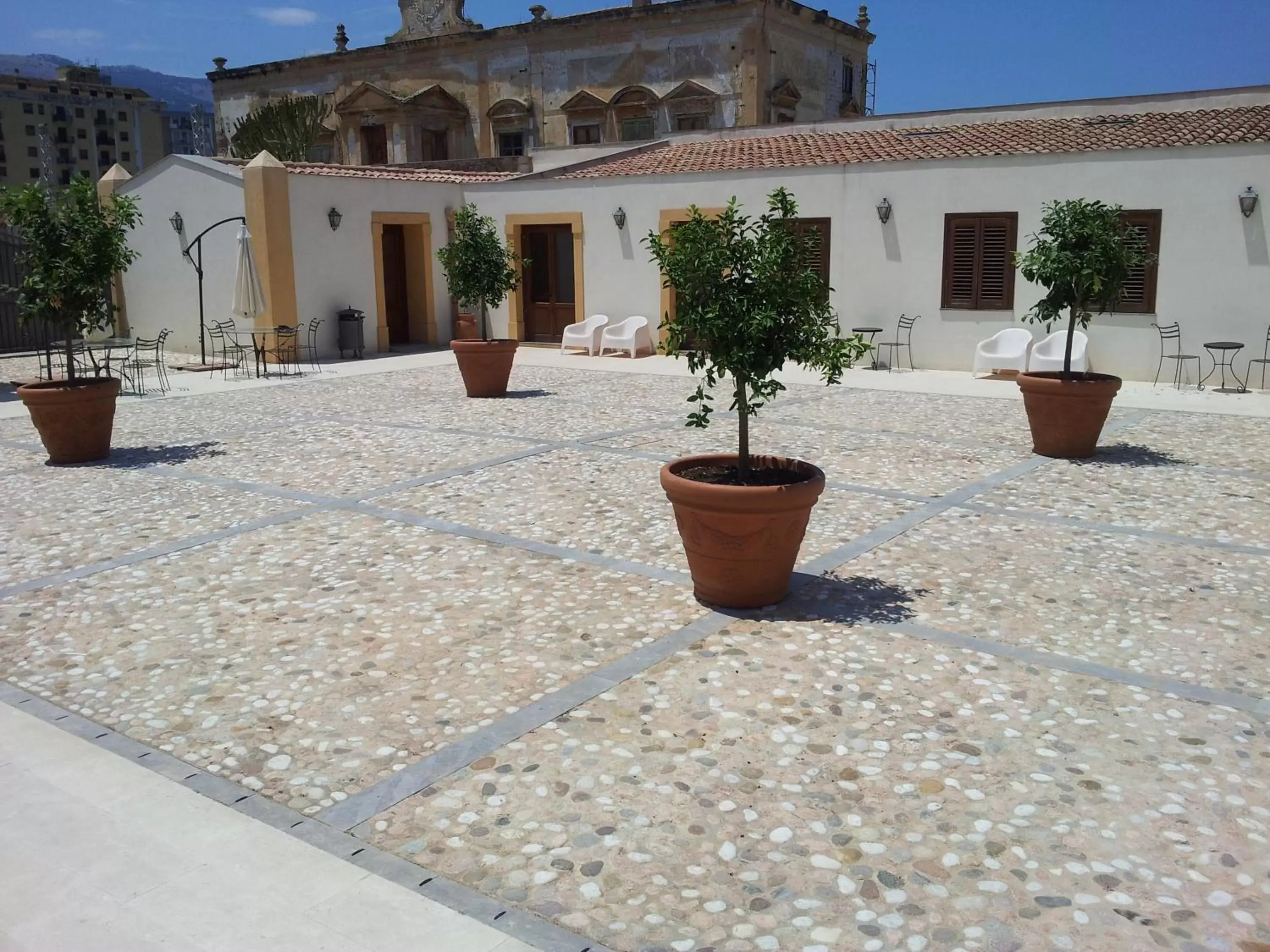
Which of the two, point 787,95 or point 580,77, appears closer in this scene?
point 787,95

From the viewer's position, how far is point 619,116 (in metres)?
28.7

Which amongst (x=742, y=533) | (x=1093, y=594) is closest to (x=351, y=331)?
(x=742, y=533)

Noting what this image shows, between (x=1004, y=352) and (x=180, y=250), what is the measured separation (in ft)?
46.2

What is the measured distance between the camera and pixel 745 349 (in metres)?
5.25

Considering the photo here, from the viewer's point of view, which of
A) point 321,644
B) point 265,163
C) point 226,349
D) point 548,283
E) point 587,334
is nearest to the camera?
point 321,644

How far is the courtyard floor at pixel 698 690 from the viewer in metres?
3.00

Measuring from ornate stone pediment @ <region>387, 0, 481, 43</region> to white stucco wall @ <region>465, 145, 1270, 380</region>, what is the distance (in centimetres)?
1575

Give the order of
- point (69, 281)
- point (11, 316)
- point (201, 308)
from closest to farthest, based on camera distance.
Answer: point (69, 281)
point (201, 308)
point (11, 316)

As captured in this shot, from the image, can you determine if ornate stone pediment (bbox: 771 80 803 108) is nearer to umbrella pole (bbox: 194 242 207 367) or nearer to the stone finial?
the stone finial

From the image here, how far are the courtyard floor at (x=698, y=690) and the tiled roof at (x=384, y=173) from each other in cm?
1104

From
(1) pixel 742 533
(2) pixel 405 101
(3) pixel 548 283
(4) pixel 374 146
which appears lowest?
(1) pixel 742 533

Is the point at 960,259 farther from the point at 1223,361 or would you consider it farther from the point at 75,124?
the point at 75,124

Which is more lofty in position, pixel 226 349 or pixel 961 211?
pixel 961 211

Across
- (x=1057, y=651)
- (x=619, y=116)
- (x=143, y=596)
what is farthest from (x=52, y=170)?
(x=1057, y=651)
